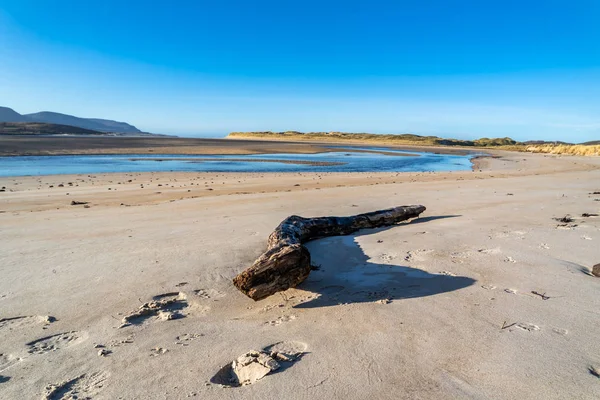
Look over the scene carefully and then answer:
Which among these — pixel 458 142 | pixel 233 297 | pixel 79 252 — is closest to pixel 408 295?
pixel 233 297

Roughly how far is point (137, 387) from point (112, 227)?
5549 mm

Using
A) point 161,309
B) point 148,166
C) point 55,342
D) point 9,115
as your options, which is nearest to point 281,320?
point 161,309

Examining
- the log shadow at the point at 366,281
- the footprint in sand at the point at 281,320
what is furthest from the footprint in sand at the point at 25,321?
the log shadow at the point at 366,281

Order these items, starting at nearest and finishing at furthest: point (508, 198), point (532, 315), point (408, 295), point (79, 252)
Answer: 1. point (532, 315)
2. point (408, 295)
3. point (79, 252)
4. point (508, 198)

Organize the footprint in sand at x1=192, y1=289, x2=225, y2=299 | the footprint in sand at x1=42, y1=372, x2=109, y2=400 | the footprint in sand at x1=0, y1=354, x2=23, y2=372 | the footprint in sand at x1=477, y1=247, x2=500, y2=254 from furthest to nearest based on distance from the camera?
the footprint in sand at x1=477, y1=247, x2=500, y2=254 < the footprint in sand at x1=192, y1=289, x2=225, y2=299 < the footprint in sand at x1=0, y1=354, x2=23, y2=372 < the footprint in sand at x1=42, y1=372, x2=109, y2=400

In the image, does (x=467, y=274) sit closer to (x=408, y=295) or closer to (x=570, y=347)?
(x=408, y=295)

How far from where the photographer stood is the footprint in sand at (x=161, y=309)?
11.6 feet

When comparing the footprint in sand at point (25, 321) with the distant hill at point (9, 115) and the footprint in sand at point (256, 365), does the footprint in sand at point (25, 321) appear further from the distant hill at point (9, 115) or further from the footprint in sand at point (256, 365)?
the distant hill at point (9, 115)

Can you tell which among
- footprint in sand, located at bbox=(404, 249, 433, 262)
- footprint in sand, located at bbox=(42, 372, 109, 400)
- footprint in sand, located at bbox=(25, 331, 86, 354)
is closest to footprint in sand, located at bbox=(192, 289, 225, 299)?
footprint in sand, located at bbox=(25, 331, 86, 354)

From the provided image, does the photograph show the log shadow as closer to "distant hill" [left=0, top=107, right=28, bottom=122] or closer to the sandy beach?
the sandy beach

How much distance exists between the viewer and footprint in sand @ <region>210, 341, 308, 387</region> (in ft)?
8.50

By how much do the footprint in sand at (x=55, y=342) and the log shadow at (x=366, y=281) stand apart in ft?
6.54

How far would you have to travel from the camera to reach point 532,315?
3.40 metres

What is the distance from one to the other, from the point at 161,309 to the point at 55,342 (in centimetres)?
91
